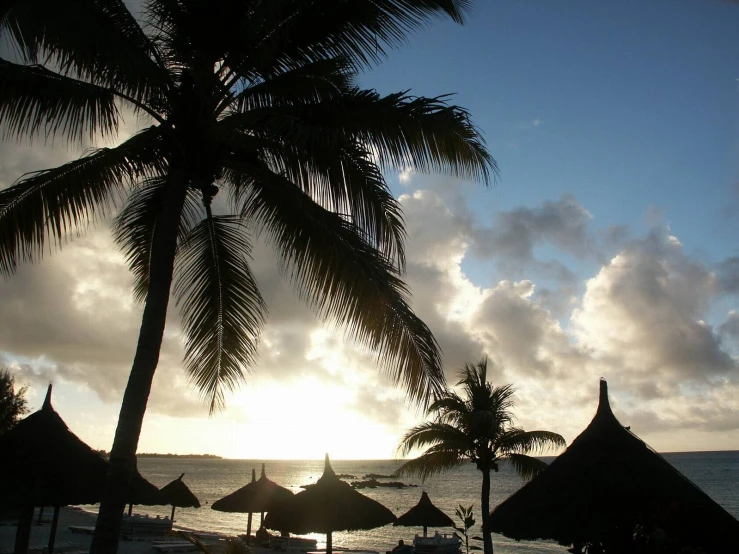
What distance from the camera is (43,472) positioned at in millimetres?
7930

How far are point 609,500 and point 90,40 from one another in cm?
665

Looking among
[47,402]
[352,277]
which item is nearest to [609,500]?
[352,277]

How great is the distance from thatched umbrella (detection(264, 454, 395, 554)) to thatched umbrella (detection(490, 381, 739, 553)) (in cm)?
550

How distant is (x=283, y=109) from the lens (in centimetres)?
600

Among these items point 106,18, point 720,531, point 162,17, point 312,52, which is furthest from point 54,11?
point 720,531

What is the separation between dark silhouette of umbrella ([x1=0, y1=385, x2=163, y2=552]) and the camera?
7762mm

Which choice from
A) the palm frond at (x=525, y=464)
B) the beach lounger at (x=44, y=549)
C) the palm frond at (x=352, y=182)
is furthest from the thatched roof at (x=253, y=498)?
the palm frond at (x=352, y=182)

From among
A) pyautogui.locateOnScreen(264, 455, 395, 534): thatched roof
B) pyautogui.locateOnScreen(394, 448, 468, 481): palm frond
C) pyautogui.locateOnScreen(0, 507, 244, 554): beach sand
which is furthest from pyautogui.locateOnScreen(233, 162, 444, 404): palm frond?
pyautogui.locateOnScreen(0, 507, 244, 554): beach sand

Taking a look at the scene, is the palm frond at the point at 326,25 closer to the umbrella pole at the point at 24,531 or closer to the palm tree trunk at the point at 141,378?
the palm tree trunk at the point at 141,378

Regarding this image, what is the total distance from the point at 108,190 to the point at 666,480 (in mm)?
6502

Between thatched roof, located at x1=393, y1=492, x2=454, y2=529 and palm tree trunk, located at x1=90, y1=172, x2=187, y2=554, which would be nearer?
palm tree trunk, located at x1=90, y1=172, x2=187, y2=554

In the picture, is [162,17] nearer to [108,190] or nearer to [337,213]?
[108,190]

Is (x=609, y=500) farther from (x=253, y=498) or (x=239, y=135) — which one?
(x=253, y=498)

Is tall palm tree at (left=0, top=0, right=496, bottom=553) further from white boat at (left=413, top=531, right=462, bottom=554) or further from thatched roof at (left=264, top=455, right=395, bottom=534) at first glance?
white boat at (left=413, top=531, right=462, bottom=554)
